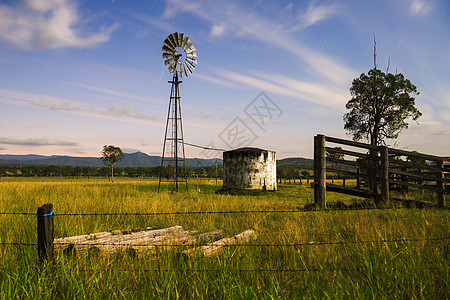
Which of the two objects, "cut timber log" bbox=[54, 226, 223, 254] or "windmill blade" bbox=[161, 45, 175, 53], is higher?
"windmill blade" bbox=[161, 45, 175, 53]

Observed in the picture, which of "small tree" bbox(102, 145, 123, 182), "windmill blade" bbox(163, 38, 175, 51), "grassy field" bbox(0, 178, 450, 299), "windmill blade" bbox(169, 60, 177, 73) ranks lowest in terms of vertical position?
"grassy field" bbox(0, 178, 450, 299)

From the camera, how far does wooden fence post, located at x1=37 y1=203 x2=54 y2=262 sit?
375cm

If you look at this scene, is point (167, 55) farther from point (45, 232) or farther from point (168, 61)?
point (45, 232)

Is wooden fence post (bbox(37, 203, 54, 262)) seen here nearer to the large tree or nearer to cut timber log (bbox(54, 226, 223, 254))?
cut timber log (bbox(54, 226, 223, 254))

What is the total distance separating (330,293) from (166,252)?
2.44 m

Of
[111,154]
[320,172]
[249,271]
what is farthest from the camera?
[111,154]

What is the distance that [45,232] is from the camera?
3.76 m

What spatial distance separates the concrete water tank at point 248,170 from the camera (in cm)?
2114

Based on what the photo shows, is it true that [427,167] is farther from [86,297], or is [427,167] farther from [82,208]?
[82,208]

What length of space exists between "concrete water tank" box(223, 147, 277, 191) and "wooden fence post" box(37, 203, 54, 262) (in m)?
17.7

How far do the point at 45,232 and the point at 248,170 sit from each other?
58.9 feet

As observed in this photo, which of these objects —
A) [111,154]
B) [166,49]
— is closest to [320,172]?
[166,49]

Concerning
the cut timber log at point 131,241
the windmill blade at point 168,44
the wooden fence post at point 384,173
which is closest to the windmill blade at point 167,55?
the windmill blade at point 168,44

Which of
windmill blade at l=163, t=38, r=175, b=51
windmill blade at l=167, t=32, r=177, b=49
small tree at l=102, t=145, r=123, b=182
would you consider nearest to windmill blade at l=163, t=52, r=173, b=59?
windmill blade at l=163, t=38, r=175, b=51
